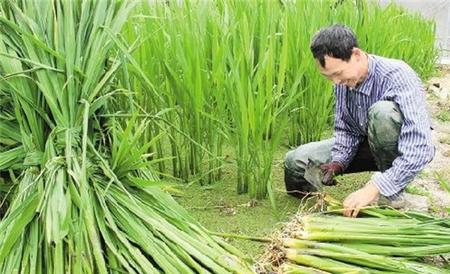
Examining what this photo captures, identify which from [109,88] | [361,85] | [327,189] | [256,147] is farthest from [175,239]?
[327,189]

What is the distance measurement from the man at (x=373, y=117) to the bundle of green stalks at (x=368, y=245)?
Result: 0.39ft

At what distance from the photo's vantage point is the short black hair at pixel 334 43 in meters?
1.92

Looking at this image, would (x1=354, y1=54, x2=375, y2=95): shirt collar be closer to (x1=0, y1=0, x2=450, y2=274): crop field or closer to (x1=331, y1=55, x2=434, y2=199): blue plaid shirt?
(x1=331, y1=55, x2=434, y2=199): blue plaid shirt

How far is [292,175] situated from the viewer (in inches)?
94.1

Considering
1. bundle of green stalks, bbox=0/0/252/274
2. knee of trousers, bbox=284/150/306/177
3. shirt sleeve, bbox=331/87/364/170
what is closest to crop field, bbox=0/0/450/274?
bundle of green stalks, bbox=0/0/252/274

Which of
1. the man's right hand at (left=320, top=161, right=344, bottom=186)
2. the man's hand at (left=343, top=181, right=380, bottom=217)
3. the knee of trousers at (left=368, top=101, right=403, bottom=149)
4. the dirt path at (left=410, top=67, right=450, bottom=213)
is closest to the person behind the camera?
the man's hand at (left=343, top=181, right=380, bottom=217)

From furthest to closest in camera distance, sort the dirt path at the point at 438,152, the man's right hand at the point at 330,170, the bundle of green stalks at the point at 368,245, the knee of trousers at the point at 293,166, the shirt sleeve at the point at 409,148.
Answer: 1. the dirt path at the point at 438,152
2. the knee of trousers at the point at 293,166
3. the man's right hand at the point at 330,170
4. the shirt sleeve at the point at 409,148
5. the bundle of green stalks at the point at 368,245

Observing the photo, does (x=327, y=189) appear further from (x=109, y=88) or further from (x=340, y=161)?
(x=109, y=88)

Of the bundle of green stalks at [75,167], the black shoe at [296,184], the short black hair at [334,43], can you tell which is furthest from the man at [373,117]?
the bundle of green stalks at [75,167]

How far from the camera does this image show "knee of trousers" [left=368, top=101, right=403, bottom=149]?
1.99 metres

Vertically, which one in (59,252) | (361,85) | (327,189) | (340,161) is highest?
(361,85)

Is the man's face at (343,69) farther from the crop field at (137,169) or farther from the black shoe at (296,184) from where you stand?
the black shoe at (296,184)

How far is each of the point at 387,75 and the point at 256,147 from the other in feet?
1.58

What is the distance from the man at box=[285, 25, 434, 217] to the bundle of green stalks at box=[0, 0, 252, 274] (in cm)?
57
